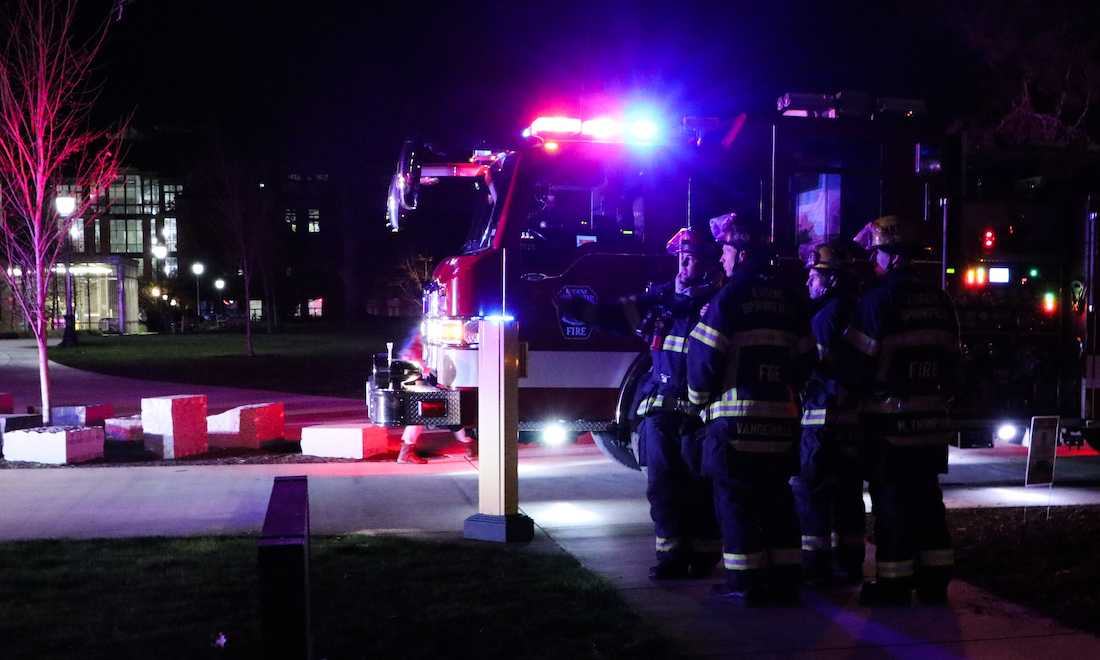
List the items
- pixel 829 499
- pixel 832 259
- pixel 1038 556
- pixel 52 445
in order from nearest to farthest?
pixel 829 499 < pixel 832 259 < pixel 1038 556 < pixel 52 445

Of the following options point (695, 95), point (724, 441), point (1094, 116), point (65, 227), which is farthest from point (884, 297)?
point (1094, 116)

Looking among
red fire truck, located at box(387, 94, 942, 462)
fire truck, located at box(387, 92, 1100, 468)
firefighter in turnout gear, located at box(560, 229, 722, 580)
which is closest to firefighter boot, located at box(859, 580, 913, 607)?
firefighter in turnout gear, located at box(560, 229, 722, 580)

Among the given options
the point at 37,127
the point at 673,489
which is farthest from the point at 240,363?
the point at 673,489

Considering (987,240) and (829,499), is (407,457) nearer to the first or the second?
(829,499)

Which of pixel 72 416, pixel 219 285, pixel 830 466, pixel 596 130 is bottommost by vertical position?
pixel 72 416

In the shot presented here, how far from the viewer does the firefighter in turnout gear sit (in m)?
5.26

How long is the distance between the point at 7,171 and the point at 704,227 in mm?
8311

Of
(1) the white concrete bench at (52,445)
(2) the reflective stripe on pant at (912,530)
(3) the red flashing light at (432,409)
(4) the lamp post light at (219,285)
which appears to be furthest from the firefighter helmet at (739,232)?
(4) the lamp post light at (219,285)

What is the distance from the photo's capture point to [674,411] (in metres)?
5.43

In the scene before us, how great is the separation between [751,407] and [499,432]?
1926mm

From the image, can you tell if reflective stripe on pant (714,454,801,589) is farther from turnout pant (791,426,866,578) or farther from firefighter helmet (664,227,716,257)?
firefighter helmet (664,227,716,257)

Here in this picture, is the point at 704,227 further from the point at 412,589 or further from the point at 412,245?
the point at 412,245

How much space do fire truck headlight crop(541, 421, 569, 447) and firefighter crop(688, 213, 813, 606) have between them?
2632 mm

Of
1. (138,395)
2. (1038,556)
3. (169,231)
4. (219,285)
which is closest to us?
(1038,556)
